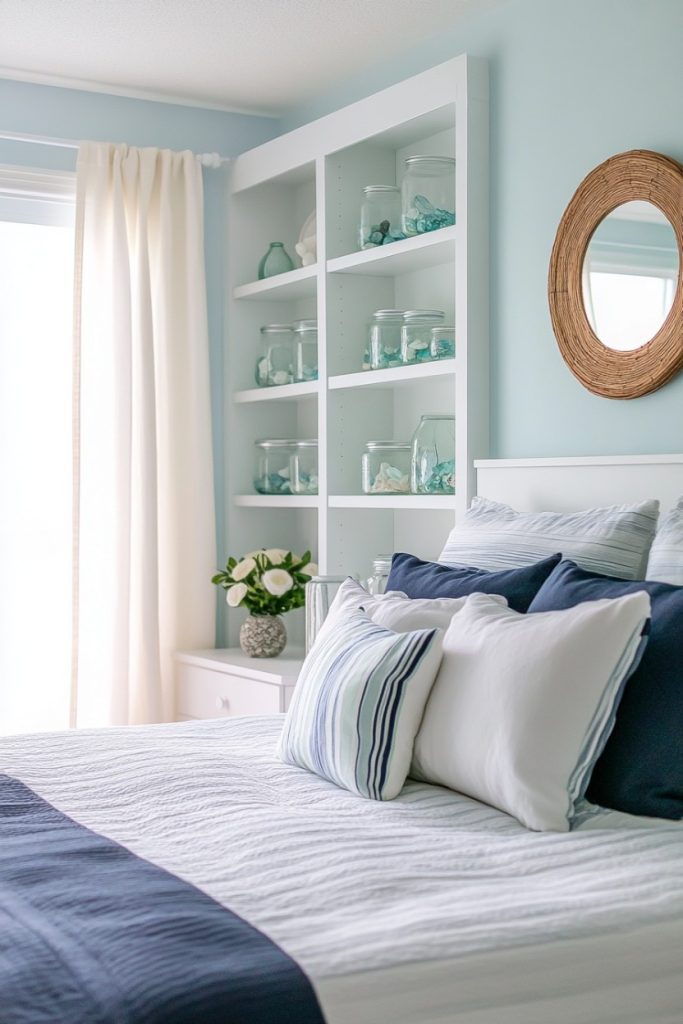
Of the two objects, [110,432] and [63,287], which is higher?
[63,287]

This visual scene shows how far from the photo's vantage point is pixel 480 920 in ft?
4.81

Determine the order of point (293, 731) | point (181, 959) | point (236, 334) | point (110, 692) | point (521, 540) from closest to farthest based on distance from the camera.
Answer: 1. point (181, 959)
2. point (293, 731)
3. point (521, 540)
4. point (110, 692)
5. point (236, 334)

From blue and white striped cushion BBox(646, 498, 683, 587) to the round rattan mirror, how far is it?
0.54 metres

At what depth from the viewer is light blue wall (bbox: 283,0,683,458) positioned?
9.50ft

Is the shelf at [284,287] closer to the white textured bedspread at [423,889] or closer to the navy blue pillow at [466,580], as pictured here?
the navy blue pillow at [466,580]

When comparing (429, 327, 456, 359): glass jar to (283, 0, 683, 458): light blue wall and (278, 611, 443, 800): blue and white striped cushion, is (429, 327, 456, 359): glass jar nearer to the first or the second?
(283, 0, 683, 458): light blue wall

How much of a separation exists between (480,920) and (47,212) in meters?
3.33

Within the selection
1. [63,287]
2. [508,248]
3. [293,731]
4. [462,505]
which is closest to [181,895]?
[293,731]

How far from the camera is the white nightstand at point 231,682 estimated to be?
3.63 metres

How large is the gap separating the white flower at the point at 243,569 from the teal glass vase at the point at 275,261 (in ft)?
3.48

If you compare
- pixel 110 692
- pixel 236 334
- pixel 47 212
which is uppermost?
pixel 47 212

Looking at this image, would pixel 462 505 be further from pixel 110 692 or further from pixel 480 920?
pixel 480 920

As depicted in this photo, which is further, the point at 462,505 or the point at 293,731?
the point at 462,505

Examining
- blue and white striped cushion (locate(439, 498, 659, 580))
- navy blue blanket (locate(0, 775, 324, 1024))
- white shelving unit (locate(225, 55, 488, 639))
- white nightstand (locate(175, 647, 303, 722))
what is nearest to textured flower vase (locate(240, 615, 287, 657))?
white nightstand (locate(175, 647, 303, 722))
